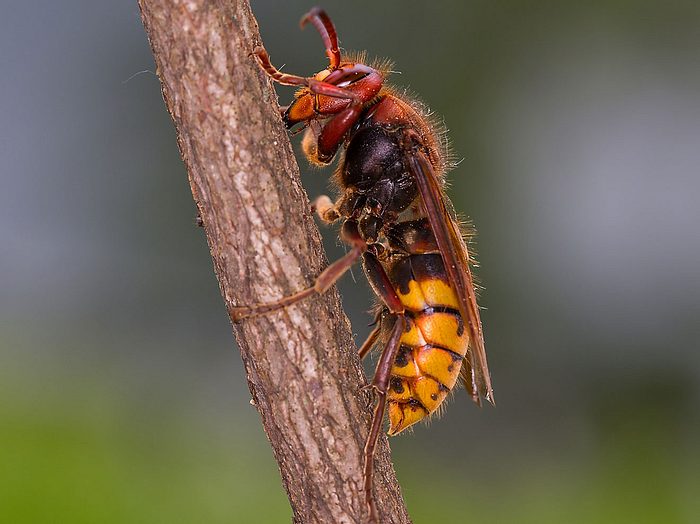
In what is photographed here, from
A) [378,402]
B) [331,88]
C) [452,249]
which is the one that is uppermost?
[331,88]

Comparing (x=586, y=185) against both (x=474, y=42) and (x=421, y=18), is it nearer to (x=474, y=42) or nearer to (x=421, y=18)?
(x=474, y=42)

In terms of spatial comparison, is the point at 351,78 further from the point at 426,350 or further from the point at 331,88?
the point at 426,350

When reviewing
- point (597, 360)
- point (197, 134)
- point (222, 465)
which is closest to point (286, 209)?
point (197, 134)

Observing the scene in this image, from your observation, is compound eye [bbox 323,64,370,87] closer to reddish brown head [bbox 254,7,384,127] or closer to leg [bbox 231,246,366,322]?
reddish brown head [bbox 254,7,384,127]

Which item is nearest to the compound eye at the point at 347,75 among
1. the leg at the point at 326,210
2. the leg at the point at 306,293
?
the leg at the point at 326,210

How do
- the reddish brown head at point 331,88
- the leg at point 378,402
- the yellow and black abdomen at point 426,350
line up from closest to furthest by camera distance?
the leg at point 378,402
the reddish brown head at point 331,88
the yellow and black abdomen at point 426,350

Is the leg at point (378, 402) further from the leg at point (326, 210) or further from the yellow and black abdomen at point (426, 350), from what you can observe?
the leg at point (326, 210)

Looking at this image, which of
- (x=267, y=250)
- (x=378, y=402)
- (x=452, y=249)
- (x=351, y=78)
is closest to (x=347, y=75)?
(x=351, y=78)
